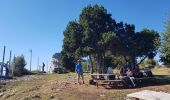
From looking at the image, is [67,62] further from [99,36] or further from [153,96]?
[153,96]

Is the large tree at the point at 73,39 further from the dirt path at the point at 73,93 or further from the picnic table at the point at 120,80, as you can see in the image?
the dirt path at the point at 73,93

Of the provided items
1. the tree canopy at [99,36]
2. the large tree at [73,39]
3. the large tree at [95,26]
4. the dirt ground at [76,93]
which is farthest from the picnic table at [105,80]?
the large tree at [73,39]

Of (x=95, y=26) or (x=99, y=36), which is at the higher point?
(x=95, y=26)

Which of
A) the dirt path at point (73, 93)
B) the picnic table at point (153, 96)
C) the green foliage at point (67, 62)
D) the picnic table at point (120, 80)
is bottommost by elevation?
the picnic table at point (153, 96)

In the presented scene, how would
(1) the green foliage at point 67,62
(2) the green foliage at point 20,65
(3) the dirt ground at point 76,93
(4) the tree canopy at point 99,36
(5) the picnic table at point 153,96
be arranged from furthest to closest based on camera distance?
(2) the green foliage at point 20,65 → (1) the green foliage at point 67,62 → (4) the tree canopy at point 99,36 → (3) the dirt ground at point 76,93 → (5) the picnic table at point 153,96

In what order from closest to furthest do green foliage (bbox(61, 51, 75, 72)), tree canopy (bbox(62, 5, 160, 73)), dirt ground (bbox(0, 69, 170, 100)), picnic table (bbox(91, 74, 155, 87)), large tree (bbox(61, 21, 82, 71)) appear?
dirt ground (bbox(0, 69, 170, 100)) < picnic table (bbox(91, 74, 155, 87)) < tree canopy (bbox(62, 5, 160, 73)) < large tree (bbox(61, 21, 82, 71)) < green foliage (bbox(61, 51, 75, 72))

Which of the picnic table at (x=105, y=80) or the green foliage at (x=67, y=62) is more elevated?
the green foliage at (x=67, y=62)

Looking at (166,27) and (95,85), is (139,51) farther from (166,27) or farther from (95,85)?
(95,85)

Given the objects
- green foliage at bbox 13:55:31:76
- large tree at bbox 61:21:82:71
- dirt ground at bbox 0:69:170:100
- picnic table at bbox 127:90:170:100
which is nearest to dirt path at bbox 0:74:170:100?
dirt ground at bbox 0:69:170:100

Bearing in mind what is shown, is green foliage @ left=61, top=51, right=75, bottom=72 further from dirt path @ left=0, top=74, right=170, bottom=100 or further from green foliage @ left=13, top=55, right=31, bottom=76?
dirt path @ left=0, top=74, right=170, bottom=100

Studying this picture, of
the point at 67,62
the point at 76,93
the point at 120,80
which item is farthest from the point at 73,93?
the point at 67,62

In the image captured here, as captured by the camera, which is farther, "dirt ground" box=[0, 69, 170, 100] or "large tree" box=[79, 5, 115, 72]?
"large tree" box=[79, 5, 115, 72]

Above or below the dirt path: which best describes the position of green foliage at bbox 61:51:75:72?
above

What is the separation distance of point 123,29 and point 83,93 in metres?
17.7
